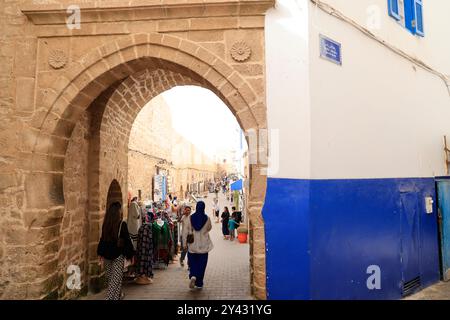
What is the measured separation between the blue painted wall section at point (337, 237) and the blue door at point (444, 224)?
4.15 ft

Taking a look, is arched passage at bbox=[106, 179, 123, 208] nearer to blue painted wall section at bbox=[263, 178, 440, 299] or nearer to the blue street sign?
blue painted wall section at bbox=[263, 178, 440, 299]

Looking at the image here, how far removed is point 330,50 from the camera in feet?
12.4

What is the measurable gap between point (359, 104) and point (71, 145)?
4156 mm

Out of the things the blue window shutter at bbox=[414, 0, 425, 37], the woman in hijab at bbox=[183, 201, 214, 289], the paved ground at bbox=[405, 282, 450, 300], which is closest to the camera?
the paved ground at bbox=[405, 282, 450, 300]

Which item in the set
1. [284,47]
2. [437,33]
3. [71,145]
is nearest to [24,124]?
[71,145]

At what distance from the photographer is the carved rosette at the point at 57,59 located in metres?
3.80

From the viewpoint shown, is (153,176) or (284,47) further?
(153,176)

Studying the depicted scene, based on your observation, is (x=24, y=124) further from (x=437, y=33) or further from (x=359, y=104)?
(x=437, y=33)

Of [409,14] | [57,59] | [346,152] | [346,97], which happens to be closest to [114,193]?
[57,59]

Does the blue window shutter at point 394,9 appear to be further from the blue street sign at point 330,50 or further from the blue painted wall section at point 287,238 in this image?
the blue painted wall section at point 287,238

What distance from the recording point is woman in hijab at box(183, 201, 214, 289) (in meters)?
5.03

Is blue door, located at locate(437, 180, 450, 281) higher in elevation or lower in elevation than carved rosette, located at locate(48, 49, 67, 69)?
lower

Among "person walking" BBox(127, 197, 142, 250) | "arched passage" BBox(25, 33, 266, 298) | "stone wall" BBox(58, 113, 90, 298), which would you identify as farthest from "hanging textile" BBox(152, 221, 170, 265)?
"arched passage" BBox(25, 33, 266, 298)
